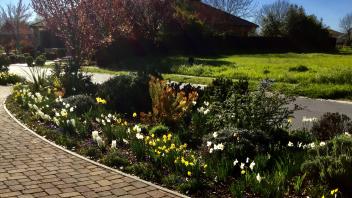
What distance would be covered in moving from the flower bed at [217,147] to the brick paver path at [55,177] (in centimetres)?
32

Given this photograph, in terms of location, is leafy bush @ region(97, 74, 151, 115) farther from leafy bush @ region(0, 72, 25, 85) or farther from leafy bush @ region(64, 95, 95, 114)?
leafy bush @ region(0, 72, 25, 85)

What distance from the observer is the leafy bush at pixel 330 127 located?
25.3 feet

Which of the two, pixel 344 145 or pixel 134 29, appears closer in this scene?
pixel 344 145

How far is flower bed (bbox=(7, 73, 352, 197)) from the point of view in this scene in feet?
18.2

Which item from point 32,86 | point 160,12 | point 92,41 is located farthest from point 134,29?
point 32,86

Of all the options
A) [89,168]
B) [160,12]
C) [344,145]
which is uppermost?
[160,12]

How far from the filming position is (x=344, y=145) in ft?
19.6

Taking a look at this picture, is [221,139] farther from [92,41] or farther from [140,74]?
[92,41]

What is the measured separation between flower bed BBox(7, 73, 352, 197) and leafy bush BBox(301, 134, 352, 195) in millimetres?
11

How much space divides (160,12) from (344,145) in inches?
1226

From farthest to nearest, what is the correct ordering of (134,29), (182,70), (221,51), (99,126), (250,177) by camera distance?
(221,51) → (134,29) → (182,70) → (99,126) → (250,177)

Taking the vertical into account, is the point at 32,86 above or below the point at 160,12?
below

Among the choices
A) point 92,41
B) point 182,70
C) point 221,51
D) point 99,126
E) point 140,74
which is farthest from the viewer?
point 221,51

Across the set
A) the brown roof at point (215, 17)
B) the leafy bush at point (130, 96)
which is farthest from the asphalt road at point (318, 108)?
the brown roof at point (215, 17)
